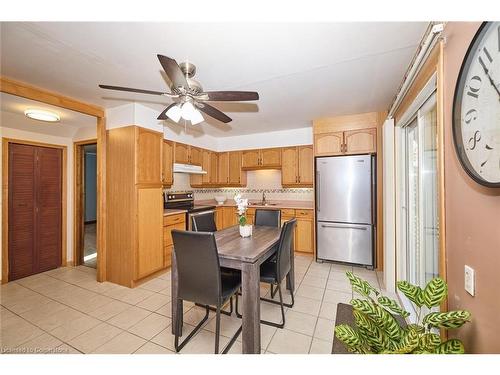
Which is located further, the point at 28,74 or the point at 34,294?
the point at 34,294

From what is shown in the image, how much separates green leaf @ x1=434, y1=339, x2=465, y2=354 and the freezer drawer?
260 centimetres

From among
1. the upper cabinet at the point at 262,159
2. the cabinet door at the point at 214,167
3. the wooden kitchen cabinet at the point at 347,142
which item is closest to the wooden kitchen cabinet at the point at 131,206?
the cabinet door at the point at 214,167

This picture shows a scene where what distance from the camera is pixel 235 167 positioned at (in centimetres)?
477

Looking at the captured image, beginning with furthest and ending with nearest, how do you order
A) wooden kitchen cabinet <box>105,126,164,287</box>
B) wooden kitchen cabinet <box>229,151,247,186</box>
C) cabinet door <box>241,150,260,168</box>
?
wooden kitchen cabinet <box>229,151,247,186</box> → cabinet door <box>241,150,260,168</box> → wooden kitchen cabinet <box>105,126,164,287</box>

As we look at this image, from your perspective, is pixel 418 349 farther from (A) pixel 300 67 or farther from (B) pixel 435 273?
(A) pixel 300 67

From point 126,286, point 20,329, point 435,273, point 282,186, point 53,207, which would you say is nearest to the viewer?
point 435,273

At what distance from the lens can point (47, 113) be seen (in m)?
2.72

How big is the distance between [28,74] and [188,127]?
7.25 ft

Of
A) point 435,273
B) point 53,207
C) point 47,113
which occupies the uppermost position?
point 47,113

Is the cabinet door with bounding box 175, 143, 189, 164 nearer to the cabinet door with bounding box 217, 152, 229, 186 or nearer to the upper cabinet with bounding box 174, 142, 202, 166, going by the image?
the upper cabinet with bounding box 174, 142, 202, 166

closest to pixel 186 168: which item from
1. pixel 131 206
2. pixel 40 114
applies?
pixel 131 206

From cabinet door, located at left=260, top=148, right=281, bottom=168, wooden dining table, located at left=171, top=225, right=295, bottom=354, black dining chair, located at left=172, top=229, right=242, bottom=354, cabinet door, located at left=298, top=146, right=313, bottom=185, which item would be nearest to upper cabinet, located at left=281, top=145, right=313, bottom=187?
cabinet door, located at left=298, top=146, right=313, bottom=185

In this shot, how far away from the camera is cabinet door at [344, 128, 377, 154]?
3.24 m
